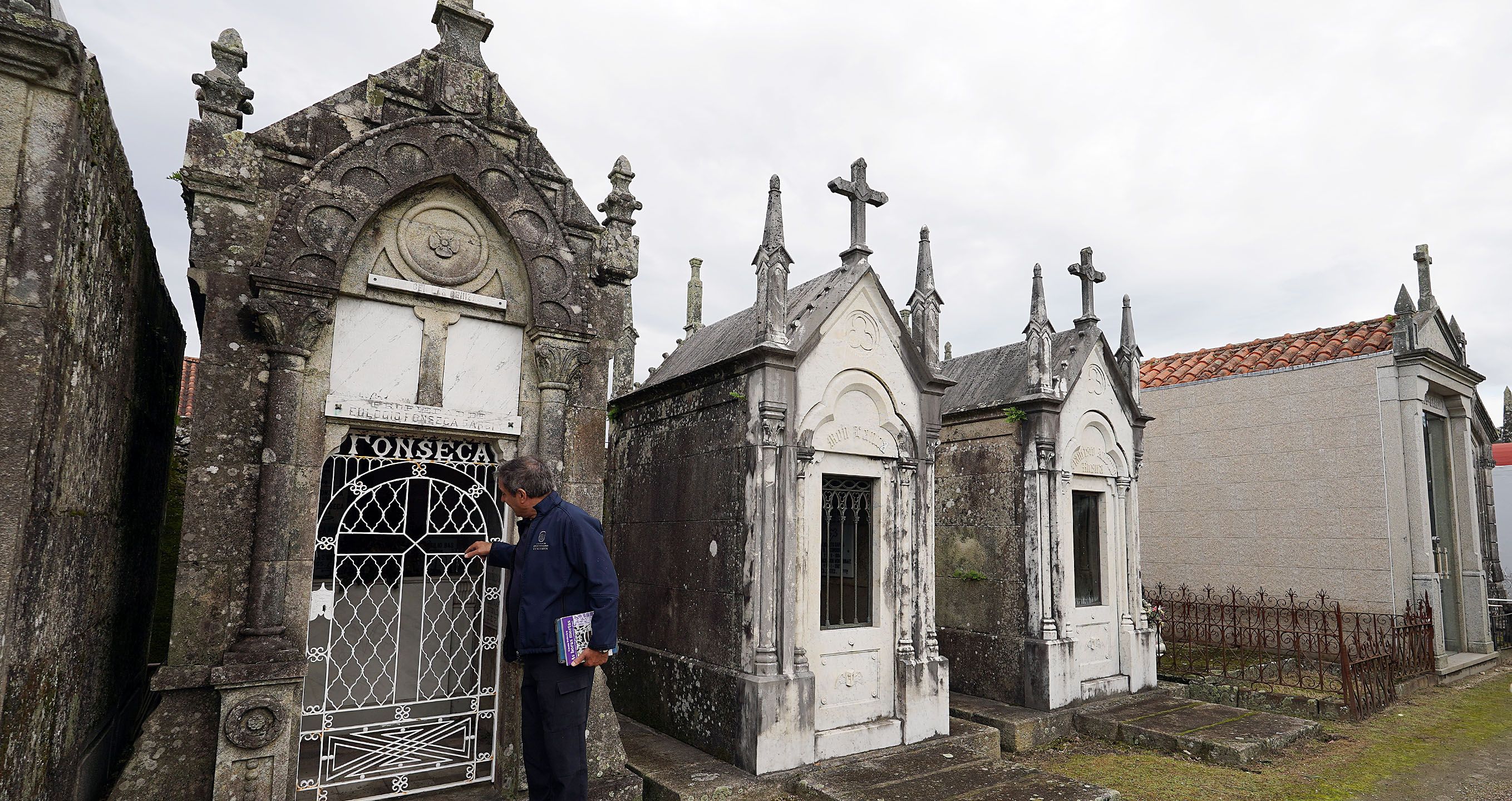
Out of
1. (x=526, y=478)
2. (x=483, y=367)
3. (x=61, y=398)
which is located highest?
(x=483, y=367)

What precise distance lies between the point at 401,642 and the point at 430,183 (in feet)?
13.7

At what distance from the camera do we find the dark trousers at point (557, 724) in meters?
4.18

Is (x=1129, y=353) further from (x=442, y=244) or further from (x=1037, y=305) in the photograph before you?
(x=442, y=244)

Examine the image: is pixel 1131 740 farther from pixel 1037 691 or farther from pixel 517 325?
pixel 517 325

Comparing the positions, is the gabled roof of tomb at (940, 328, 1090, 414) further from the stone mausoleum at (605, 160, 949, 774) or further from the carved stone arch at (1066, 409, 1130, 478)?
the stone mausoleum at (605, 160, 949, 774)

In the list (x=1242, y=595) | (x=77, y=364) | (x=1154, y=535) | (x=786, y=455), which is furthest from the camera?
A: (x=1154, y=535)

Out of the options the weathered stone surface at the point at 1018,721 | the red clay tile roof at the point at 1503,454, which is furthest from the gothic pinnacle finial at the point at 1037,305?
the red clay tile roof at the point at 1503,454

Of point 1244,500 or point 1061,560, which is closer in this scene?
point 1061,560

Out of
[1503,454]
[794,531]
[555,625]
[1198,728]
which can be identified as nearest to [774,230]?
[794,531]

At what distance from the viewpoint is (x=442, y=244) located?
5293 millimetres

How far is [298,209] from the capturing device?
4.80 meters

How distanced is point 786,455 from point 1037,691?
4.29 metres

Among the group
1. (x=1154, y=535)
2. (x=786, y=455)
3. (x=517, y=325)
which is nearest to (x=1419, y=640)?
(x=1154, y=535)

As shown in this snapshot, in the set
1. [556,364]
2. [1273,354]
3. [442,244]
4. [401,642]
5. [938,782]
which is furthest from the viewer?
[1273,354]
